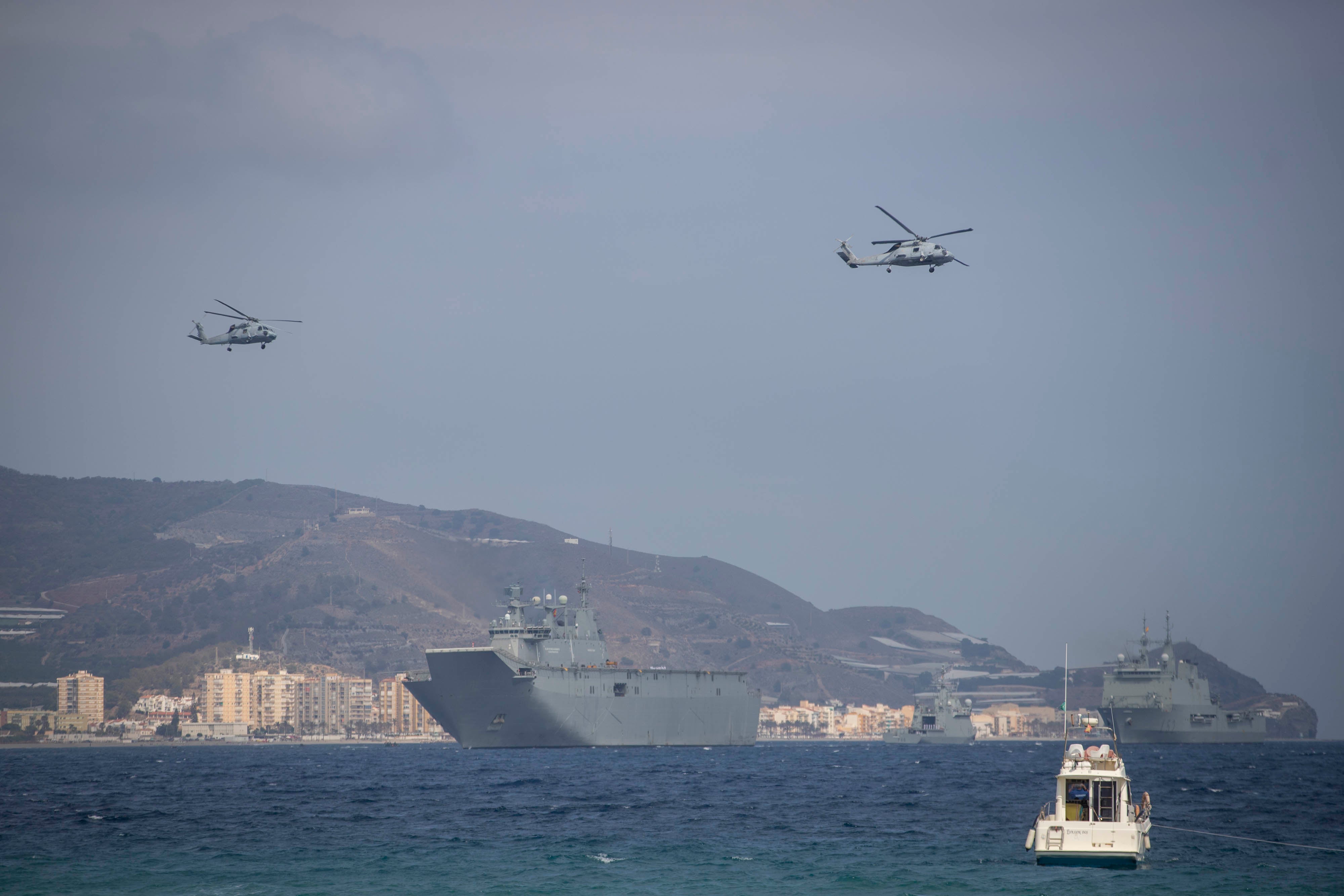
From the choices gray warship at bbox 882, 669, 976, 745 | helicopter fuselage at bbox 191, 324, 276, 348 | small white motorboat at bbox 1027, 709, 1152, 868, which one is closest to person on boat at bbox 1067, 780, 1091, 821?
small white motorboat at bbox 1027, 709, 1152, 868

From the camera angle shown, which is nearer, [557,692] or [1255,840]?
[1255,840]

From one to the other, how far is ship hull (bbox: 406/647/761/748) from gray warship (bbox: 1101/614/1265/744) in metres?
41.6

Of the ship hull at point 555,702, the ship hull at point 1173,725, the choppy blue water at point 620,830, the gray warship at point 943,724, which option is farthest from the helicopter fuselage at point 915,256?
the gray warship at point 943,724

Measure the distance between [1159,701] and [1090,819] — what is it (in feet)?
330

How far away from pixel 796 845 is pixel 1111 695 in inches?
3697

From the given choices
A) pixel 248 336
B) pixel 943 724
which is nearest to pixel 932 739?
pixel 943 724

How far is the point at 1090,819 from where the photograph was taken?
34.7m

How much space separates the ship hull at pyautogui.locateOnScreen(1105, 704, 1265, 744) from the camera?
5059 inches

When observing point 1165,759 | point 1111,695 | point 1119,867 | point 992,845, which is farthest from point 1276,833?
point 1111,695

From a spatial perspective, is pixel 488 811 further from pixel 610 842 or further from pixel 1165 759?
pixel 1165 759

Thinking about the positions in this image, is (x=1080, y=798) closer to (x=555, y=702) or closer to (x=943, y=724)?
(x=555, y=702)

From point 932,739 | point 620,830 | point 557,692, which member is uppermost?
point 620,830

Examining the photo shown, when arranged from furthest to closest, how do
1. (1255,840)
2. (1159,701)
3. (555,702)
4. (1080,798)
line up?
(1159,701) < (555,702) < (1255,840) < (1080,798)

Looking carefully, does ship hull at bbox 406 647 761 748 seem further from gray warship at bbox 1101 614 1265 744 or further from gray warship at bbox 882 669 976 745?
gray warship at bbox 882 669 976 745
